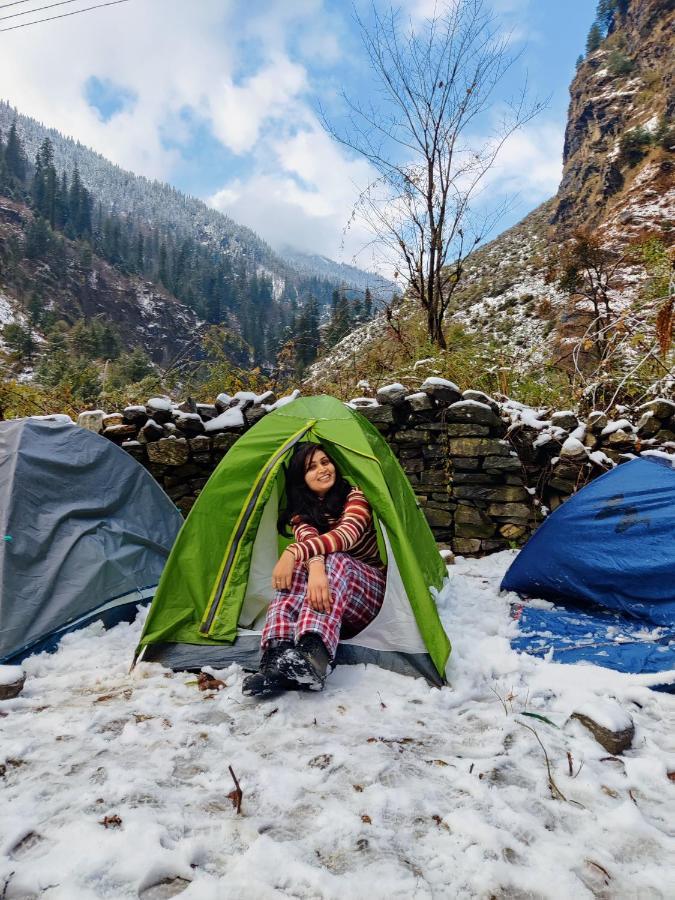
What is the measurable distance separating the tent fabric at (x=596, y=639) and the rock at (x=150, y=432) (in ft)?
12.2

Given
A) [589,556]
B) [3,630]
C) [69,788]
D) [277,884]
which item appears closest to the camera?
[277,884]

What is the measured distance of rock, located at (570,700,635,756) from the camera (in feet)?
5.27

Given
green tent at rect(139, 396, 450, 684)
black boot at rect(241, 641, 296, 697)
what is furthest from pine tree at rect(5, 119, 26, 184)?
black boot at rect(241, 641, 296, 697)

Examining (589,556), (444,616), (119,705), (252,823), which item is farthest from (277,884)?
(589,556)

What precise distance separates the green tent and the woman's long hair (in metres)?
0.08

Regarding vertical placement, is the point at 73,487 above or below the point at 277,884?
above

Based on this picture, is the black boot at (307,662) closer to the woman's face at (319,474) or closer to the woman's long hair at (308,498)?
the woman's long hair at (308,498)

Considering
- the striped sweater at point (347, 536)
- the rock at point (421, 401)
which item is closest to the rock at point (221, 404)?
the rock at point (421, 401)

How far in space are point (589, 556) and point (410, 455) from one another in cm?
234

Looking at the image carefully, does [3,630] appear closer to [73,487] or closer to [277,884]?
[73,487]

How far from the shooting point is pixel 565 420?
15.6ft

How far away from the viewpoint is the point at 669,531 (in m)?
2.54

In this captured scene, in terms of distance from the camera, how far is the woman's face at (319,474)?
2.68 metres

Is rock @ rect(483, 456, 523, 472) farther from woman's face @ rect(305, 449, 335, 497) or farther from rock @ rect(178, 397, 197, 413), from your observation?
rock @ rect(178, 397, 197, 413)
